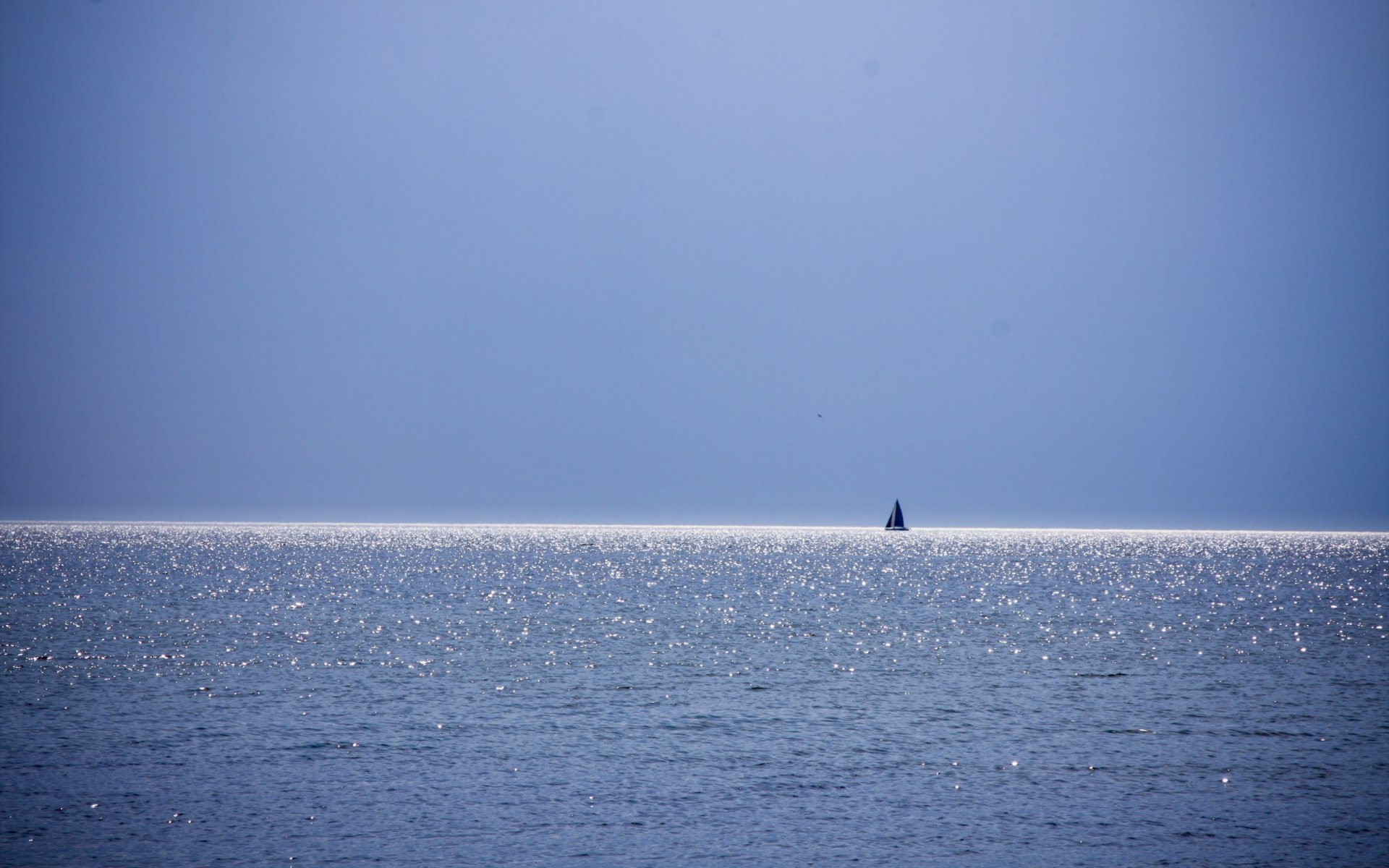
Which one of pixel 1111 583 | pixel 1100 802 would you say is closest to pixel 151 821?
pixel 1100 802

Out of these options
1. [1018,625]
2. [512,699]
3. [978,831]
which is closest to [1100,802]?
[978,831]

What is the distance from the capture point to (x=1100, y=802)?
89.2 feet

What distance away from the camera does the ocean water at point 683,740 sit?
23.8 metres

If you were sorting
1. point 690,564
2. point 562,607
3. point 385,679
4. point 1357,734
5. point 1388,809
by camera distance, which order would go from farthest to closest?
point 690,564 < point 562,607 < point 385,679 < point 1357,734 < point 1388,809

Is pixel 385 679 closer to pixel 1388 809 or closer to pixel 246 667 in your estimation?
pixel 246 667

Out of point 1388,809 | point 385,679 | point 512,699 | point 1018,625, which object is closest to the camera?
point 1388,809

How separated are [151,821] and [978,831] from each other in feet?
65.7

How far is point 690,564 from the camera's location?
17612 cm

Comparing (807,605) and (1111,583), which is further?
(1111,583)

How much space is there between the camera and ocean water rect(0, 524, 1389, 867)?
23750mm

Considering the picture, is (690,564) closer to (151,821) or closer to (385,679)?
(385,679)

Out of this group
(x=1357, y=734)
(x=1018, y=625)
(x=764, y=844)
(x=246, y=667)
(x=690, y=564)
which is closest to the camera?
(x=764, y=844)

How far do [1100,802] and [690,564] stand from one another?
14993cm

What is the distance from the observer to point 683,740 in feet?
111
